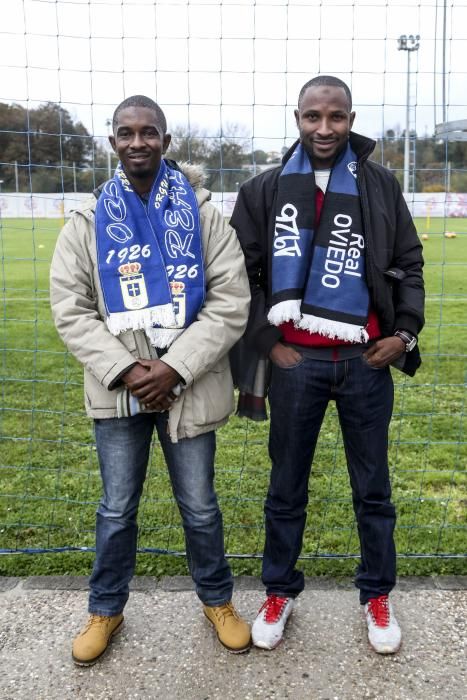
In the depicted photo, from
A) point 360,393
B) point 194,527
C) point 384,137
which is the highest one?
point 384,137

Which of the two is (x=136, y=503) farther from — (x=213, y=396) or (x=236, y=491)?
(x=236, y=491)

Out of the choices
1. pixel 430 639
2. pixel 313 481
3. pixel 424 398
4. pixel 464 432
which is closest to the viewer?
pixel 430 639

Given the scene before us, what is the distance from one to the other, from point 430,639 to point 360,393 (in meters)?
1.02

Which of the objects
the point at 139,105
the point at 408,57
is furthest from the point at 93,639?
the point at 408,57

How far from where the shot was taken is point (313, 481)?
4410mm

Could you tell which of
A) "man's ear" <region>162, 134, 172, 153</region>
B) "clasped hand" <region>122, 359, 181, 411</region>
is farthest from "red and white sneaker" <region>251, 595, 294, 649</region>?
"man's ear" <region>162, 134, 172, 153</region>

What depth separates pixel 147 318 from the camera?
8.18ft

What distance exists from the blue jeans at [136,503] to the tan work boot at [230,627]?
38mm

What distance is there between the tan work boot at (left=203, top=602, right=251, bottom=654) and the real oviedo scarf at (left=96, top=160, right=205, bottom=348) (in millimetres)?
1084

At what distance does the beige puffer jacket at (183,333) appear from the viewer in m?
2.48

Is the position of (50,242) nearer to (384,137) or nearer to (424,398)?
(424,398)

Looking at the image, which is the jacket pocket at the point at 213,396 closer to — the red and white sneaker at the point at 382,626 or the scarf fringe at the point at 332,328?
the scarf fringe at the point at 332,328

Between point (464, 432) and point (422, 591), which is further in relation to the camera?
point (464, 432)

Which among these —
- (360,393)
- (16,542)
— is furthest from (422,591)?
(16,542)
